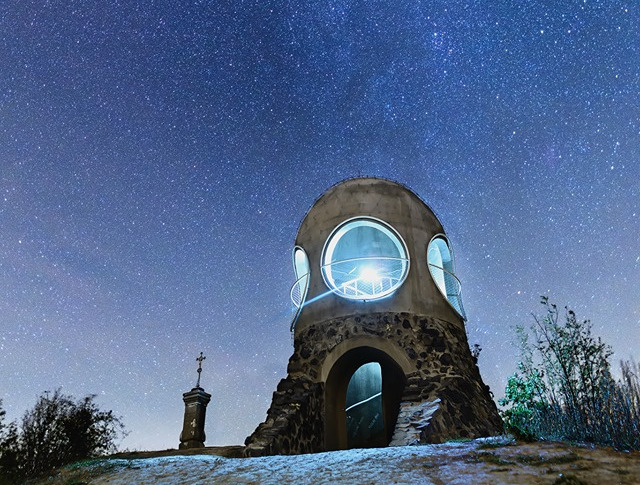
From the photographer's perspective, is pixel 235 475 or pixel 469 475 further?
pixel 235 475

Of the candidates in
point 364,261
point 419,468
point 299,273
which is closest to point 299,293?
point 299,273

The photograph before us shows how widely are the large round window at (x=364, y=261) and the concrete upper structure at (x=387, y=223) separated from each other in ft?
0.51

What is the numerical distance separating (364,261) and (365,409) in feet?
16.8

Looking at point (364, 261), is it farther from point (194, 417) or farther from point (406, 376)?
point (194, 417)

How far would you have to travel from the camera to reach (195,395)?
15648mm

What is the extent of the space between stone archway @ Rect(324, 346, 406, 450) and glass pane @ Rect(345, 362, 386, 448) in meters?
2.67

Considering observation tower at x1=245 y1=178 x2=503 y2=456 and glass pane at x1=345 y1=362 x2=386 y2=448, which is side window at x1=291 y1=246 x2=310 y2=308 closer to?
observation tower at x1=245 y1=178 x2=503 y2=456

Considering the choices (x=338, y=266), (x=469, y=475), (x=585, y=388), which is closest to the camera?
(x=469, y=475)

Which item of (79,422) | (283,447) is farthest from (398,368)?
Answer: (79,422)

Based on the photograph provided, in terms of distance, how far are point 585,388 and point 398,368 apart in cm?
585

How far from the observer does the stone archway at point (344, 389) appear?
12500 millimetres

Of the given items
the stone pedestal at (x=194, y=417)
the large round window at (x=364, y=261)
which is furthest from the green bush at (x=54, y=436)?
the large round window at (x=364, y=261)

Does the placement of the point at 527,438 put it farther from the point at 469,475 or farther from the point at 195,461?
the point at 195,461

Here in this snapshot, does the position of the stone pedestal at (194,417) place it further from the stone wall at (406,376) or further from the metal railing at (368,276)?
the metal railing at (368,276)
